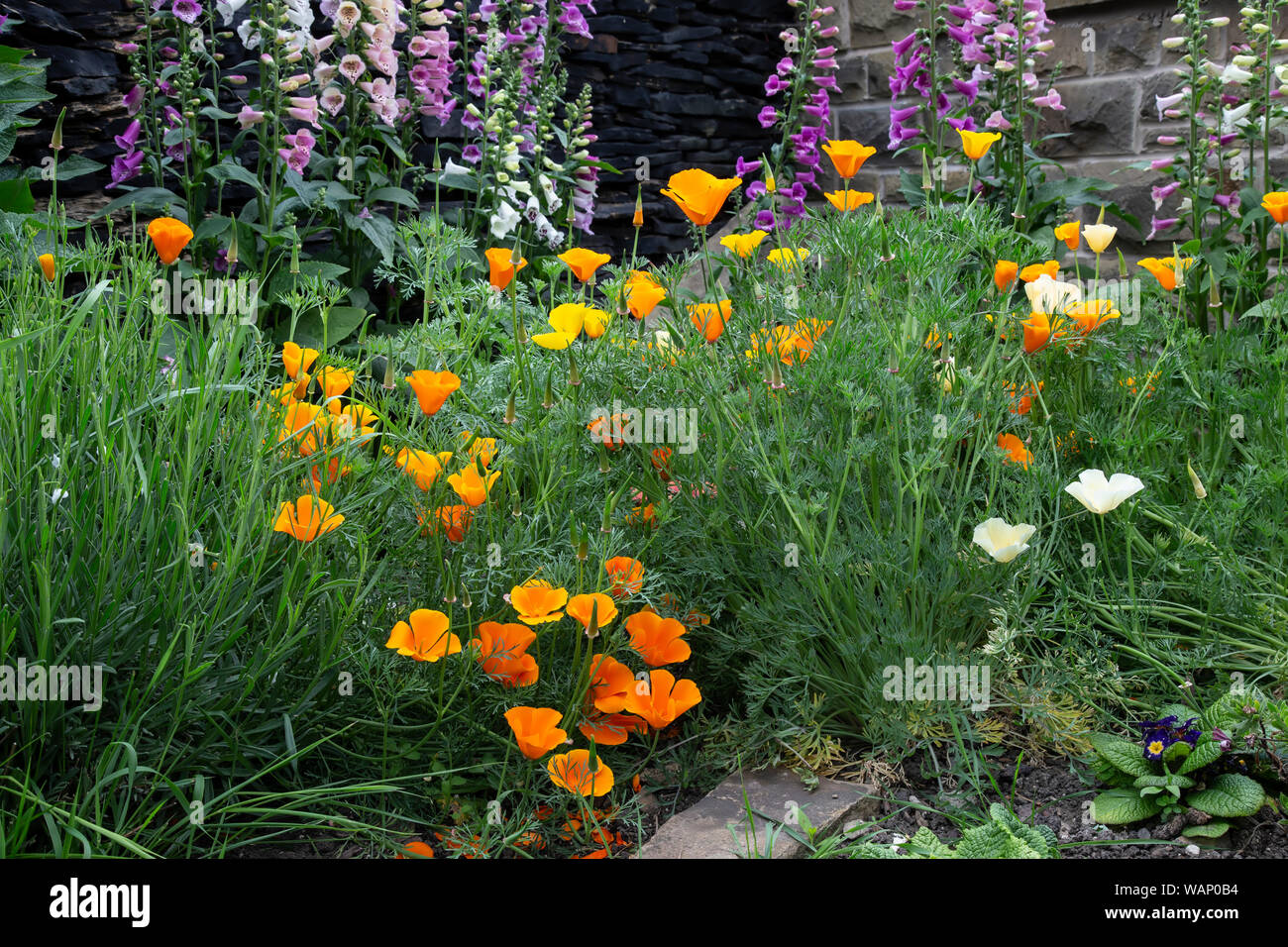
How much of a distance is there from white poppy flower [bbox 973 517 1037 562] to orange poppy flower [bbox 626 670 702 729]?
0.49m

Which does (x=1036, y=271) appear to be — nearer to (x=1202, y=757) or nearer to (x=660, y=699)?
(x=1202, y=757)

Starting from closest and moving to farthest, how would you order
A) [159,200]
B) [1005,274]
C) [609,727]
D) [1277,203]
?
[609,727] → [1005,274] → [1277,203] → [159,200]

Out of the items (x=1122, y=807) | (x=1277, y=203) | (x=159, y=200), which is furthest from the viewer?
(x=159, y=200)

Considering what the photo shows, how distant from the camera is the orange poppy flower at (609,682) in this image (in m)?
1.50

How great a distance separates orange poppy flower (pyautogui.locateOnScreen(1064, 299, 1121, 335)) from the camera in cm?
186

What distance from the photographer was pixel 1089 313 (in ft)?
6.15

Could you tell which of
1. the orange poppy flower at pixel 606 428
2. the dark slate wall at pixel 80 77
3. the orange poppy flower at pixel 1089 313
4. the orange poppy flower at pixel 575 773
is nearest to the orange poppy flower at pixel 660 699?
the orange poppy flower at pixel 575 773

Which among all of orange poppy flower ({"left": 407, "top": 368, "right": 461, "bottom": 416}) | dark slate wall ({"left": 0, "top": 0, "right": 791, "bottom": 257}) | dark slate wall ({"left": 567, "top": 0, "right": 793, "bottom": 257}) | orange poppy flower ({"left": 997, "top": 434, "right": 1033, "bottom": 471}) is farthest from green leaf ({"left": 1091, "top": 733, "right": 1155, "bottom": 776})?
dark slate wall ({"left": 567, "top": 0, "right": 793, "bottom": 257})

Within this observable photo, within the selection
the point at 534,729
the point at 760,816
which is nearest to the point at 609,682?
the point at 534,729

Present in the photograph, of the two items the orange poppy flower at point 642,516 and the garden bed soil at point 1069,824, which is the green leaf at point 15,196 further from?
the garden bed soil at point 1069,824

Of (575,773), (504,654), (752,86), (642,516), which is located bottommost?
(575,773)

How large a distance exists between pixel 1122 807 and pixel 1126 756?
0.26 feet

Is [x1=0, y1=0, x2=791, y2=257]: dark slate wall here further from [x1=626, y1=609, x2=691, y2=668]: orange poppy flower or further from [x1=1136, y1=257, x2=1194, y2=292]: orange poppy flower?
[x1=626, y1=609, x2=691, y2=668]: orange poppy flower
